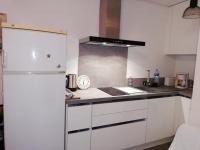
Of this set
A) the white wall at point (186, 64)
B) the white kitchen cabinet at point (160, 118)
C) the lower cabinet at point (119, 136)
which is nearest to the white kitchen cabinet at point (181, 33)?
the white wall at point (186, 64)

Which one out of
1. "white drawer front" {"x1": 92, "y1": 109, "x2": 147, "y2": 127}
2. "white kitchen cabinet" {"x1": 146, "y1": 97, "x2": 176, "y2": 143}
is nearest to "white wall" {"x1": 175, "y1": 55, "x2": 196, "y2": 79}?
"white kitchen cabinet" {"x1": 146, "y1": 97, "x2": 176, "y2": 143}

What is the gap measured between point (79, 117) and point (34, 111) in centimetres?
48

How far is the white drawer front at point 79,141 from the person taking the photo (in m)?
1.77

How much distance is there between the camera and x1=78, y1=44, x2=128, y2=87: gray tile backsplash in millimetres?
2365

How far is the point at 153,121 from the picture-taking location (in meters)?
Answer: 2.33

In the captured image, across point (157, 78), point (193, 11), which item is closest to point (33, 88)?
point (193, 11)

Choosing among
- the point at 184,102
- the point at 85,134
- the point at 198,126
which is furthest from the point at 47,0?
the point at 184,102

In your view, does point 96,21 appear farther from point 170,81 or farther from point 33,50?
point 170,81

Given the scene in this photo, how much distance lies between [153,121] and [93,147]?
0.96m

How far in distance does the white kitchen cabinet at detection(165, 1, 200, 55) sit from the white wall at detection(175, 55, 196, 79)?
294 millimetres

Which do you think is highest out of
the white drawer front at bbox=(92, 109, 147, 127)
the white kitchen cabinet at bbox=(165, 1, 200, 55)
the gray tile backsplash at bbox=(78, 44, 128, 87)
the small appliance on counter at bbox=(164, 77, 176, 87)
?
the white kitchen cabinet at bbox=(165, 1, 200, 55)

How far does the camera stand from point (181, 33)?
2.69m

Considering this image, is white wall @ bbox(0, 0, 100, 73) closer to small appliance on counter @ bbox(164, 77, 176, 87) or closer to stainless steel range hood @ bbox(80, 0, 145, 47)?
stainless steel range hood @ bbox(80, 0, 145, 47)

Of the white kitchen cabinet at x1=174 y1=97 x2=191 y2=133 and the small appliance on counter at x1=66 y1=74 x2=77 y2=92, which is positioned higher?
the small appliance on counter at x1=66 y1=74 x2=77 y2=92
